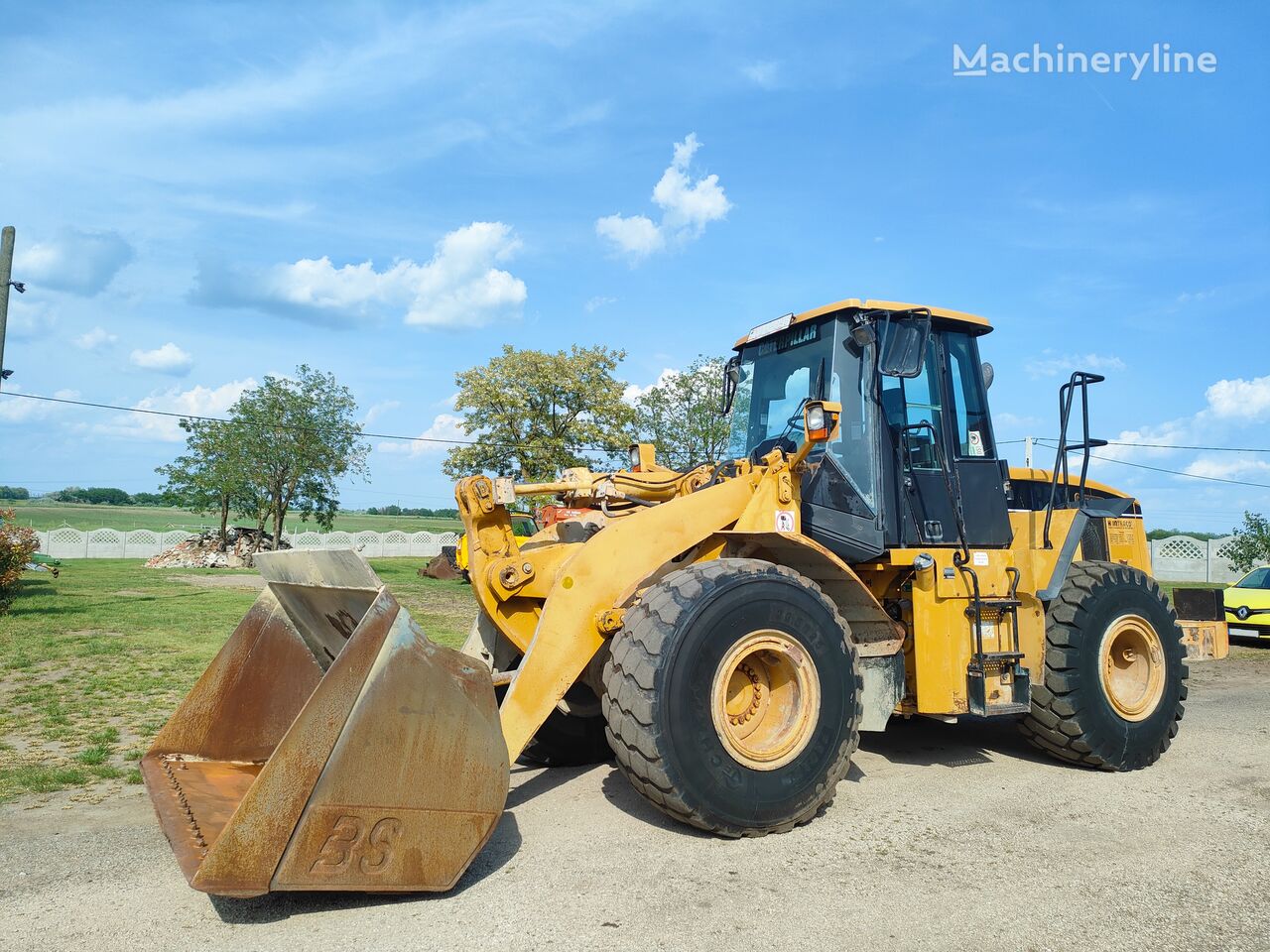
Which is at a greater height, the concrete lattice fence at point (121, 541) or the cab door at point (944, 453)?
the cab door at point (944, 453)

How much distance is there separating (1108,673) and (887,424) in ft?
7.66

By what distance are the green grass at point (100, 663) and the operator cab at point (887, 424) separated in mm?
4900

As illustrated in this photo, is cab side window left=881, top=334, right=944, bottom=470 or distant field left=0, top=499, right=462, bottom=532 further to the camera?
distant field left=0, top=499, right=462, bottom=532

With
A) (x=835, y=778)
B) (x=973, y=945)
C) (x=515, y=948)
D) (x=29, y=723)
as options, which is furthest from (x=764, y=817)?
(x=29, y=723)

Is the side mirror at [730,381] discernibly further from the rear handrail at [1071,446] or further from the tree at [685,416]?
the tree at [685,416]

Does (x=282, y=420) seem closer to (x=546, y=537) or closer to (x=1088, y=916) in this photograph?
(x=546, y=537)

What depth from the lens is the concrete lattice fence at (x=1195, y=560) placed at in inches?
1336

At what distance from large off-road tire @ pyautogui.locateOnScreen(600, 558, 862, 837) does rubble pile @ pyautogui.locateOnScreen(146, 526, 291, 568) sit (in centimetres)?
3344

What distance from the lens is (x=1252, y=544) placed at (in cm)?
2856

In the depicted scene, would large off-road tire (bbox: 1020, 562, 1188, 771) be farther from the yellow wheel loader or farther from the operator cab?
the operator cab

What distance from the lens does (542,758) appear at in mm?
6090

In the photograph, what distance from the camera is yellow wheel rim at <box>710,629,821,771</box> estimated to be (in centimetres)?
464

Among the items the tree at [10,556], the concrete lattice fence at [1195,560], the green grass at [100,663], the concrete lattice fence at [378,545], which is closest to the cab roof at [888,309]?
the green grass at [100,663]

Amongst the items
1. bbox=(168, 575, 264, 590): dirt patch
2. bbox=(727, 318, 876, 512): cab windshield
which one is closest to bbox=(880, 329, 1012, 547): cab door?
bbox=(727, 318, 876, 512): cab windshield
